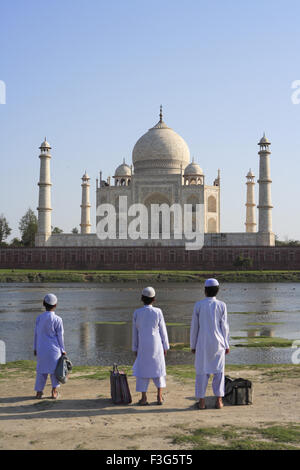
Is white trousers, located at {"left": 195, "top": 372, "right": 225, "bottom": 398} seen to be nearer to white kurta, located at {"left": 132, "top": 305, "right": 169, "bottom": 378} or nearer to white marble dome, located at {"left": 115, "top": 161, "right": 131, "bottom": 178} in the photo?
white kurta, located at {"left": 132, "top": 305, "right": 169, "bottom": 378}

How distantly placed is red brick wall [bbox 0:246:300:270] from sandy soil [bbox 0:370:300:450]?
39.6 metres

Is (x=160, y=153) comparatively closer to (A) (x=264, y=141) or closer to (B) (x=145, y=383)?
(A) (x=264, y=141)

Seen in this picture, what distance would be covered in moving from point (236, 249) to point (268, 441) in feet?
140

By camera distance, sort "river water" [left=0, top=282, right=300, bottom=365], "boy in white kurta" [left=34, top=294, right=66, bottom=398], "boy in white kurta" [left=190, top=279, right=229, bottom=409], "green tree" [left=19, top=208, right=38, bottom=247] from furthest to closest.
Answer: "green tree" [left=19, top=208, right=38, bottom=247] < "river water" [left=0, top=282, right=300, bottom=365] < "boy in white kurta" [left=34, top=294, right=66, bottom=398] < "boy in white kurta" [left=190, top=279, right=229, bottom=409]

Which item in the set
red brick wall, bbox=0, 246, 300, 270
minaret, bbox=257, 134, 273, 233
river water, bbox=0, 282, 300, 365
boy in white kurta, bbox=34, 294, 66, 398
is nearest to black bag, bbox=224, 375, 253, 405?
boy in white kurta, bbox=34, 294, 66, 398

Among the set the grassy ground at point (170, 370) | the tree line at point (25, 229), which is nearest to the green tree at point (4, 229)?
the tree line at point (25, 229)

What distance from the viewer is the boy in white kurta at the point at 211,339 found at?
22.0ft

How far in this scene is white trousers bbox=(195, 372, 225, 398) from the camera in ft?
21.6

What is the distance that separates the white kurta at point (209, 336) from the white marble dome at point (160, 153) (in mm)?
51859

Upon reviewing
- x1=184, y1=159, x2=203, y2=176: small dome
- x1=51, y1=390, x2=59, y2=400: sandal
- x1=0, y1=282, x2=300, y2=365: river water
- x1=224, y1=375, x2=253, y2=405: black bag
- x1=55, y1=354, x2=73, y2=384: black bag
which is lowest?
x1=0, y1=282, x2=300, y2=365: river water

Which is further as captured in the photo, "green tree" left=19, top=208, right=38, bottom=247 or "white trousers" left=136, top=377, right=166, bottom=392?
"green tree" left=19, top=208, right=38, bottom=247

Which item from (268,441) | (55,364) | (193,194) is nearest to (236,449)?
(268,441)

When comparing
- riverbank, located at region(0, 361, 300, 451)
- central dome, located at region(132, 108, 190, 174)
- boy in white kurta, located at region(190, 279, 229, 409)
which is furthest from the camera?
central dome, located at region(132, 108, 190, 174)

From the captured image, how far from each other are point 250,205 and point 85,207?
1697 cm
